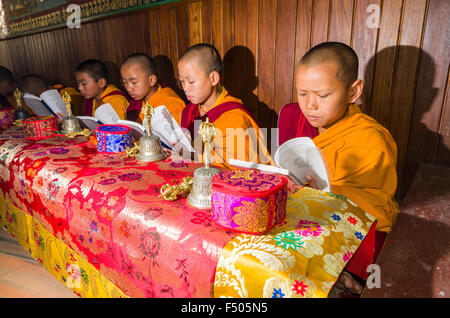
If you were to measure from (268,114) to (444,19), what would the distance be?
111cm

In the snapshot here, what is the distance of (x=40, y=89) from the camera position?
3520mm

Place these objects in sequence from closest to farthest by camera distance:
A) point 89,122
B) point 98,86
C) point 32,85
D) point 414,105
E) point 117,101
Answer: point 414,105
point 89,122
point 117,101
point 98,86
point 32,85

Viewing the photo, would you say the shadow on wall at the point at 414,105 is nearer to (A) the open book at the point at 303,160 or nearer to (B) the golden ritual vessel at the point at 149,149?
(A) the open book at the point at 303,160

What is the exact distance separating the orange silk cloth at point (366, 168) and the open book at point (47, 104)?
2.62 meters

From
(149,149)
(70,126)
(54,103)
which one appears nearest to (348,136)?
(149,149)

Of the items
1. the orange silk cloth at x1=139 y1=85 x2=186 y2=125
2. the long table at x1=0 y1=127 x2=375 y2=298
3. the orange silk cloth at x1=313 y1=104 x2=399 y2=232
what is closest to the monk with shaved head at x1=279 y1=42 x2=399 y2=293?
the orange silk cloth at x1=313 y1=104 x2=399 y2=232

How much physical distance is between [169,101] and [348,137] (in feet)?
4.80

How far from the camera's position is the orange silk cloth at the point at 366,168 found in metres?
1.08

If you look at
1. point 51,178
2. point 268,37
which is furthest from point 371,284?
point 268,37

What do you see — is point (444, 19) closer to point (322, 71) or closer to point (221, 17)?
point (322, 71)

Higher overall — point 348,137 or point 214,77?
point 214,77

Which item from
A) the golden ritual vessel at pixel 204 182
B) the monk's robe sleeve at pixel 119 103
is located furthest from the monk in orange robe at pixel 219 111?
the monk's robe sleeve at pixel 119 103

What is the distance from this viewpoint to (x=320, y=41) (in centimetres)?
177

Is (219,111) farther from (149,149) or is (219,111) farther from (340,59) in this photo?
(340,59)
